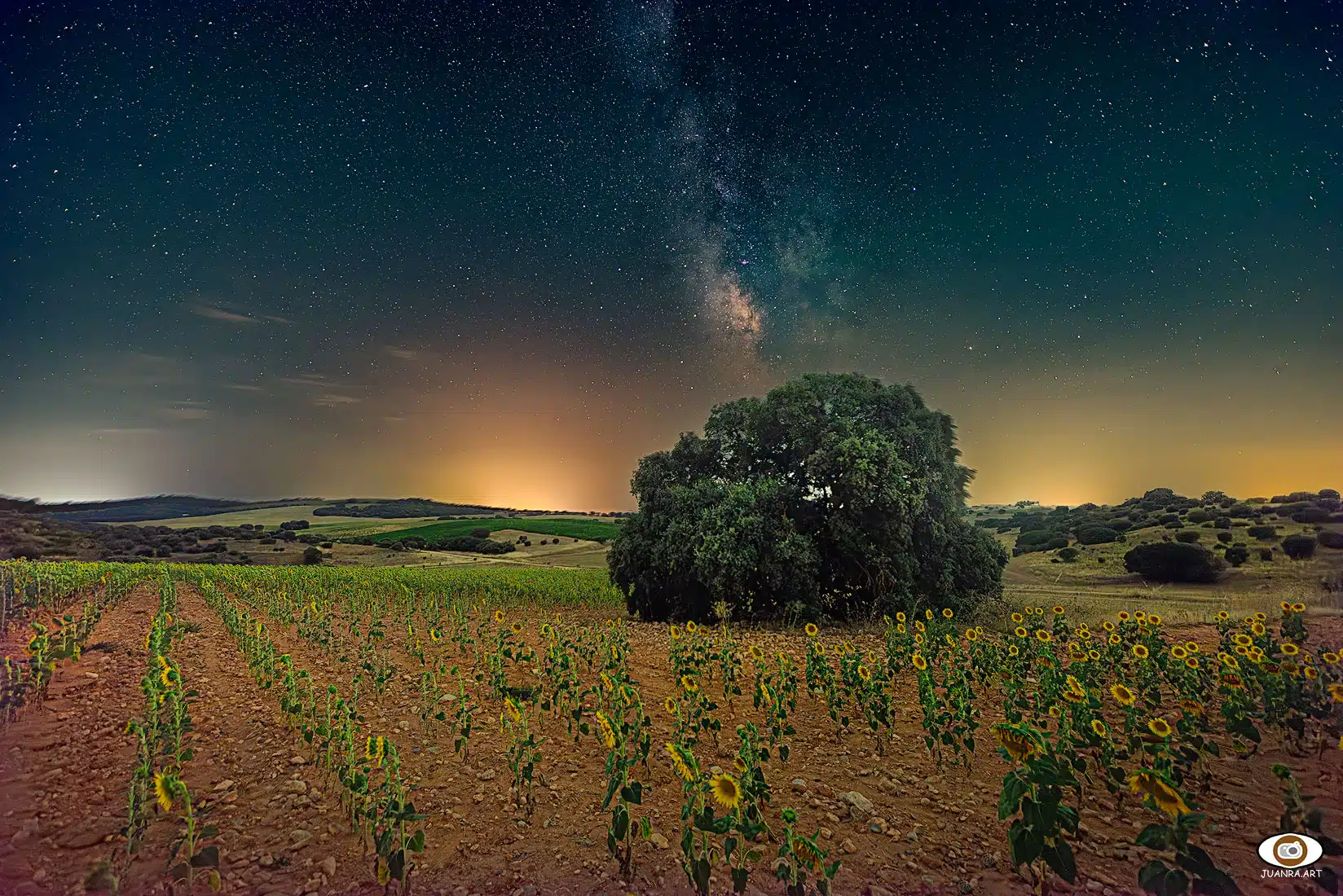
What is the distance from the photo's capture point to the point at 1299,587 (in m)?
23.1

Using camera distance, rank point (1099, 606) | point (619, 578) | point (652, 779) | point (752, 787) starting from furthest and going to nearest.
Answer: point (1099, 606), point (619, 578), point (652, 779), point (752, 787)

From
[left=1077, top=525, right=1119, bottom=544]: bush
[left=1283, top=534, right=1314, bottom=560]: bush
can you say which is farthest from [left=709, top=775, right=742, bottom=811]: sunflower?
[left=1077, top=525, right=1119, bottom=544]: bush

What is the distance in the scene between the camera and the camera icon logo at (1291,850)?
4289mm

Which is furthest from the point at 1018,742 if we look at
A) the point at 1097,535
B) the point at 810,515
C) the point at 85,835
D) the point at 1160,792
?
the point at 1097,535

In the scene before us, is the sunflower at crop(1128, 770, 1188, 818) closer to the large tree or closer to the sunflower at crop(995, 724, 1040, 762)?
the sunflower at crop(995, 724, 1040, 762)

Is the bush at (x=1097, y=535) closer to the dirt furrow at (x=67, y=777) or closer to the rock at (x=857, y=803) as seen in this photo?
the rock at (x=857, y=803)

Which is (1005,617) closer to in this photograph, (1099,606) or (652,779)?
(1099,606)

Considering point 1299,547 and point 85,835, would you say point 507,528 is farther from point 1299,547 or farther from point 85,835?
point 85,835

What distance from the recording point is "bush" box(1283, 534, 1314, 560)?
28.8 m

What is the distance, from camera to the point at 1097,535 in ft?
136

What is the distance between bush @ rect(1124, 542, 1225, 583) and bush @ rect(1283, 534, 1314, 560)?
2583 mm

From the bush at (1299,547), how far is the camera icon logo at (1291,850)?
3465cm

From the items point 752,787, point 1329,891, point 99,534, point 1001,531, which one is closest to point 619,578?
point 752,787

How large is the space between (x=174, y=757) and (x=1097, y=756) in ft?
31.7
